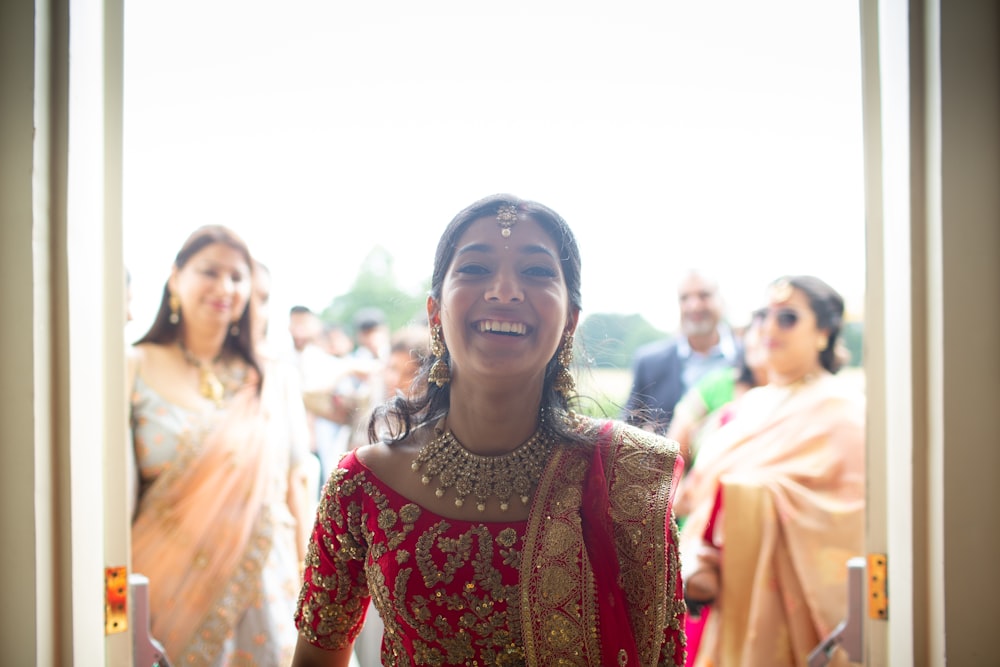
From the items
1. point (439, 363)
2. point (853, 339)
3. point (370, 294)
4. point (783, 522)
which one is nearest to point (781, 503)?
point (783, 522)

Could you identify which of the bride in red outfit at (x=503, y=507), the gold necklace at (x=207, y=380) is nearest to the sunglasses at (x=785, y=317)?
the bride in red outfit at (x=503, y=507)

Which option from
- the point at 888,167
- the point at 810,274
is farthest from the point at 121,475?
the point at 810,274

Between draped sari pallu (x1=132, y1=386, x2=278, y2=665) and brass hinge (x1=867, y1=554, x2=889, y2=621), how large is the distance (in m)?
1.28

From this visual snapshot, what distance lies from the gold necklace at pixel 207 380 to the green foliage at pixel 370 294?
372 millimetres

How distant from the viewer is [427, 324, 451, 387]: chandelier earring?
3.49 ft

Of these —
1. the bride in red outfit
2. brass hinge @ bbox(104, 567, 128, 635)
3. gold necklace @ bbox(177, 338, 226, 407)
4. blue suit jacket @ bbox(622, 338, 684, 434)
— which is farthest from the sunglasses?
brass hinge @ bbox(104, 567, 128, 635)

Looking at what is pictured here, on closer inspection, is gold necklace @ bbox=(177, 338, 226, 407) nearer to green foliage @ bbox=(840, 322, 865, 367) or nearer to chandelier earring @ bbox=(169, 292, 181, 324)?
chandelier earring @ bbox=(169, 292, 181, 324)

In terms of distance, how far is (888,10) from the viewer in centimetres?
112

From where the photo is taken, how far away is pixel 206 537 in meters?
1.67

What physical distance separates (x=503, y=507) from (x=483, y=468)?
0.21 ft

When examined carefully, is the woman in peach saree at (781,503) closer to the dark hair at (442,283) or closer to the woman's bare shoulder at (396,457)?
the dark hair at (442,283)

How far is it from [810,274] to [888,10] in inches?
29.1

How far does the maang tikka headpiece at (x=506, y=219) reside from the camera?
99cm

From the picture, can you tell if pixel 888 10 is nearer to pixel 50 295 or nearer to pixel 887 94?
pixel 887 94
